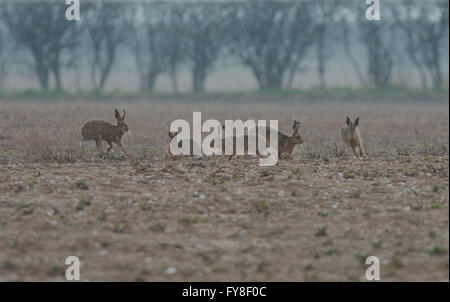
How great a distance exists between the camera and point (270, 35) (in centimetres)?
4328

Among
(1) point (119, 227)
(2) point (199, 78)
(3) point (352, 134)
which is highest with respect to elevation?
(2) point (199, 78)

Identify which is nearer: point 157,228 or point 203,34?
point 157,228

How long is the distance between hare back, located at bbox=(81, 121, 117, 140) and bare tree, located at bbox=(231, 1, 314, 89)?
2747 centimetres

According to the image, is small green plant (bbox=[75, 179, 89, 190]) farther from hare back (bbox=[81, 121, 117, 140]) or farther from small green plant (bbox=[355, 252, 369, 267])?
small green plant (bbox=[355, 252, 369, 267])

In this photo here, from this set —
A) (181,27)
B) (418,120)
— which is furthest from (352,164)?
(181,27)

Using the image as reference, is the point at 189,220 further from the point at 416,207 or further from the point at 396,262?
the point at 416,207

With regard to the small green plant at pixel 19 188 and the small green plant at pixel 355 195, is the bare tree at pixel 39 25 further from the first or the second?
the small green plant at pixel 355 195

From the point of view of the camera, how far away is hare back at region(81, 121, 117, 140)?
52.3 feet

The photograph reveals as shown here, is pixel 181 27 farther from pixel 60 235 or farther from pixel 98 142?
pixel 60 235

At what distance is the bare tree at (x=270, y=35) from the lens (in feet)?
142

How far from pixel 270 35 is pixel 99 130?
28.4 m

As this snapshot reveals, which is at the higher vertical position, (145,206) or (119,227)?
(145,206)

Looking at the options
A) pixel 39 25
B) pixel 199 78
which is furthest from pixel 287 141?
pixel 39 25

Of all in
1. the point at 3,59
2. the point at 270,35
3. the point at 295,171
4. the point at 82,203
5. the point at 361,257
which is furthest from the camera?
the point at 3,59
